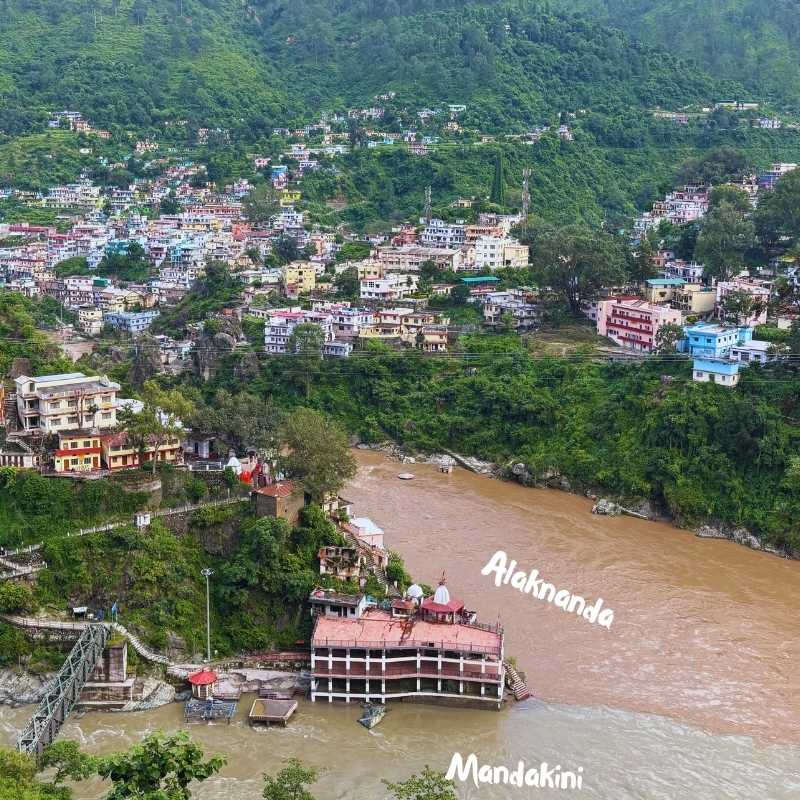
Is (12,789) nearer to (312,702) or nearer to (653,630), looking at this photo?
(312,702)

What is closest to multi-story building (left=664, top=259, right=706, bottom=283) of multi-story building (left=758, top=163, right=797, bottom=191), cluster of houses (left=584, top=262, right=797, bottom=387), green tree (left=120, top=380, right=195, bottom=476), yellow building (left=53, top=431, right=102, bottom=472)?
cluster of houses (left=584, top=262, right=797, bottom=387)

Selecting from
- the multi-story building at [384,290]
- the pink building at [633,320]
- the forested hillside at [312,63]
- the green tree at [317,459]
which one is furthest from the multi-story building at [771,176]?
the green tree at [317,459]

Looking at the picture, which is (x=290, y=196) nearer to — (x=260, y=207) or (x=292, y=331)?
(x=260, y=207)

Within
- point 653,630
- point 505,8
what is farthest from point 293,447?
point 505,8

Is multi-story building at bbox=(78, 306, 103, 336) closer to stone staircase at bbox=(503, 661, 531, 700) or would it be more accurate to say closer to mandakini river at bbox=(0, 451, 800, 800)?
mandakini river at bbox=(0, 451, 800, 800)

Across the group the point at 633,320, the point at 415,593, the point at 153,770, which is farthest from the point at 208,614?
the point at 633,320

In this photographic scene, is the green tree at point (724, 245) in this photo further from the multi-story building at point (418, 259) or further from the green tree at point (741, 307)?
the multi-story building at point (418, 259)
